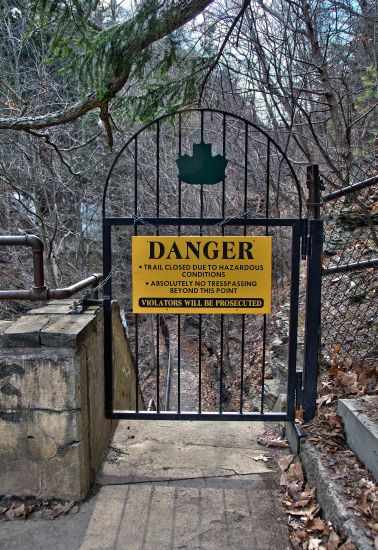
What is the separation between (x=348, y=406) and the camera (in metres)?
2.66

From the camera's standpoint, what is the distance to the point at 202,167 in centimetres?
284

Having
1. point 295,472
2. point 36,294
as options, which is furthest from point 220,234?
point 36,294

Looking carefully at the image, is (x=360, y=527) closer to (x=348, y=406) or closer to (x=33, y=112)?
(x=348, y=406)

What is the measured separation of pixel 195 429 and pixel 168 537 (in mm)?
1257

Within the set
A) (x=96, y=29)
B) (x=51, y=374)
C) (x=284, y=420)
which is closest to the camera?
(x=51, y=374)

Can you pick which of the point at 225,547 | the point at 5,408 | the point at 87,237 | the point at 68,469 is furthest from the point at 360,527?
the point at 87,237

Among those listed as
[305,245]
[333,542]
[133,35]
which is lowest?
[333,542]

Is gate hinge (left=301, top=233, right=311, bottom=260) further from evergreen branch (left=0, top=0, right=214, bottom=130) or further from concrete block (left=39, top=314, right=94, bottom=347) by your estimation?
evergreen branch (left=0, top=0, right=214, bottom=130)

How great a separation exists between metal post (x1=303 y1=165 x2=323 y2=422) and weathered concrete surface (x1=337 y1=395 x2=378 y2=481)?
0.31 metres

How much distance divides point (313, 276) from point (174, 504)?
164cm

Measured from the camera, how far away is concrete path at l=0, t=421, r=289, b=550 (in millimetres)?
2172

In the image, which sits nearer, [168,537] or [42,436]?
[168,537]

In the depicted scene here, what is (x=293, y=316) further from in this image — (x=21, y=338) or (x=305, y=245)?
(x=21, y=338)

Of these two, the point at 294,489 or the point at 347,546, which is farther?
the point at 294,489
